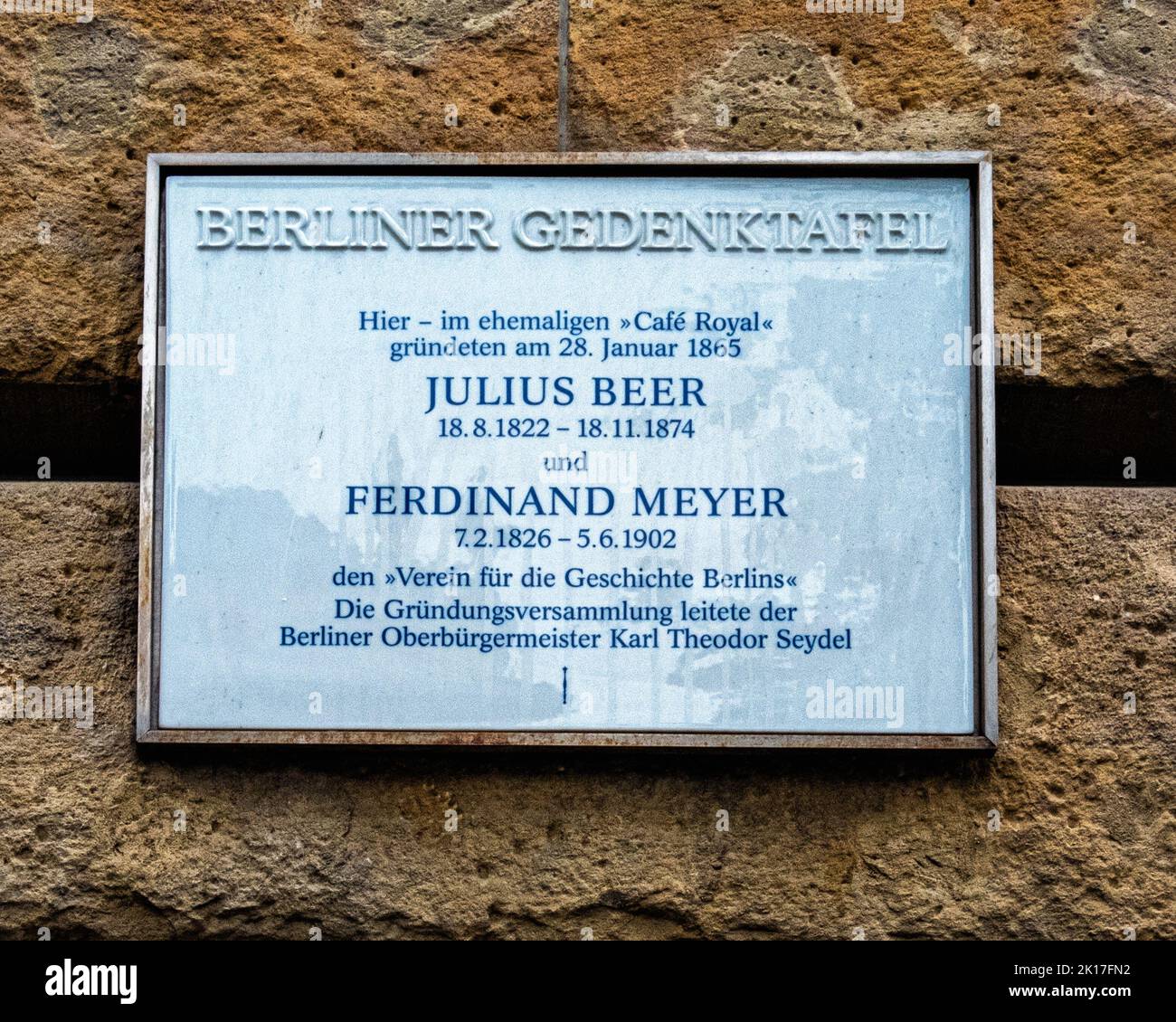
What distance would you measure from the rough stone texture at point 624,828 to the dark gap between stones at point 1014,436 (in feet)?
0.78

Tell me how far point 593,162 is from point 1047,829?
154 cm

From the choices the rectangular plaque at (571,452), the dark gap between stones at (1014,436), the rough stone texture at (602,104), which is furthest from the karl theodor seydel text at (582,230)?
the dark gap between stones at (1014,436)

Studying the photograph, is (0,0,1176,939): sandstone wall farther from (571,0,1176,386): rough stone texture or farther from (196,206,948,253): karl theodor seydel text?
(196,206,948,253): karl theodor seydel text

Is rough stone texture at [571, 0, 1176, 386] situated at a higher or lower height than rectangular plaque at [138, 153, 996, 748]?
Result: higher

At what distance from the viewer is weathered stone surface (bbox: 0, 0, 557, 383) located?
2299mm

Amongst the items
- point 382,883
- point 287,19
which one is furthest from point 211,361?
point 382,883

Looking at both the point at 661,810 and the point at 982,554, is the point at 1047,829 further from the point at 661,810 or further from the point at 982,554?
Result: the point at 661,810

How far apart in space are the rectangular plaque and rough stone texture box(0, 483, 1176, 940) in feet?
0.34

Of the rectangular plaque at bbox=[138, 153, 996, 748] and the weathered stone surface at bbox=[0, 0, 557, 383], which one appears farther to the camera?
the weathered stone surface at bbox=[0, 0, 557, 383]

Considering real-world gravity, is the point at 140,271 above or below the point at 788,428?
above

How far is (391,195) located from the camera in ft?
7.34

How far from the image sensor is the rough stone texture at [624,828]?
2.20 meters

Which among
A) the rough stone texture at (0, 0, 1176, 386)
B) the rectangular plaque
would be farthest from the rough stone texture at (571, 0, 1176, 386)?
the rectangular plaque

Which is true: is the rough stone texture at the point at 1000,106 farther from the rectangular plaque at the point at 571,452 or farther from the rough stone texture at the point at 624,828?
the rough stone texture at the point at 624,828
